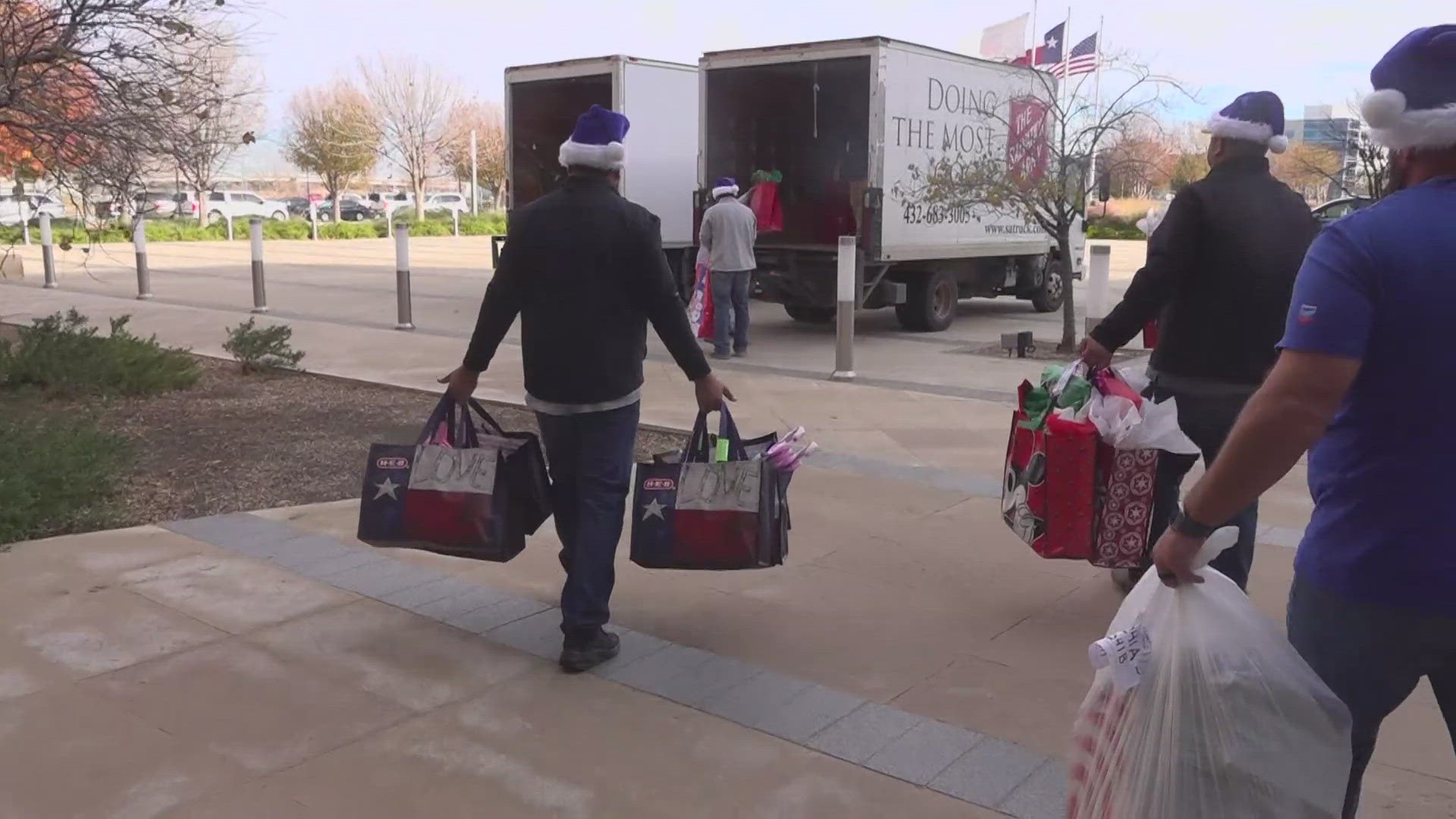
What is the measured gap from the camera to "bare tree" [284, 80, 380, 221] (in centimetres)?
5119

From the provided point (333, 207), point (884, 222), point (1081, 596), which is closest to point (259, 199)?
point (333, 207)

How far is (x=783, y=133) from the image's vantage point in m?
14.9

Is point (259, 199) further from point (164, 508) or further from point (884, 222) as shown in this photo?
point (164, 508)

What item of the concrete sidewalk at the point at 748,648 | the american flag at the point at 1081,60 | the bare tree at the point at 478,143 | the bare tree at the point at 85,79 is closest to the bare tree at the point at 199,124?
the bare tree at the point at 85,79

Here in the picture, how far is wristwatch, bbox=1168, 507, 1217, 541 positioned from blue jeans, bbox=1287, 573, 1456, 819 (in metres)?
0.21

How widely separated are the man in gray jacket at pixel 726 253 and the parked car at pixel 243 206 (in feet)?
122

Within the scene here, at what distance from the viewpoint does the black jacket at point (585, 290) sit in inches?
157

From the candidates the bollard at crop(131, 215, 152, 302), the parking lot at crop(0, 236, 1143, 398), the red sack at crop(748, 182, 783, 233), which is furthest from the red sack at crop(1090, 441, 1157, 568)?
the bollard at crop(131, 215, 152, 302)

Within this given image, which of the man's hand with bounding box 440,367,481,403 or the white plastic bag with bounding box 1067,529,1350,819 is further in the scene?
the man's hand with bounding box 440,367,481,403

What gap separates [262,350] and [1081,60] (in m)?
12.9

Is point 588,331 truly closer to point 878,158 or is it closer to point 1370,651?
point 1370,651

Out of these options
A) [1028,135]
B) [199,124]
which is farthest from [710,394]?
[1028,135]

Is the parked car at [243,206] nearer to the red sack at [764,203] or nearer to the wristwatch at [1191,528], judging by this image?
the red sack at [764,203]

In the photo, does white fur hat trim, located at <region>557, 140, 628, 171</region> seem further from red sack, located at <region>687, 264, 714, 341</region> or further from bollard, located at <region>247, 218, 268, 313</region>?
bollard, located at <region>247, 218, 268, 313</region>
